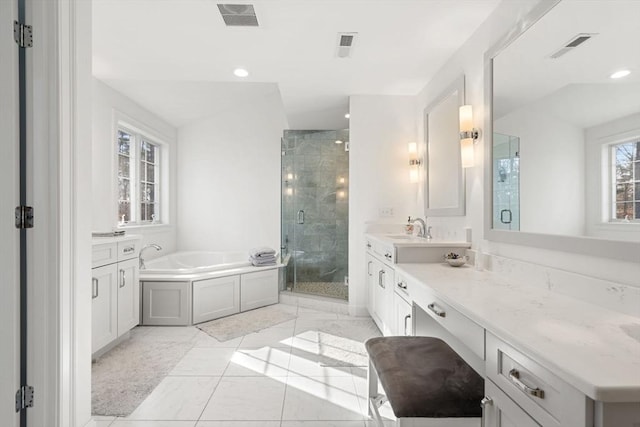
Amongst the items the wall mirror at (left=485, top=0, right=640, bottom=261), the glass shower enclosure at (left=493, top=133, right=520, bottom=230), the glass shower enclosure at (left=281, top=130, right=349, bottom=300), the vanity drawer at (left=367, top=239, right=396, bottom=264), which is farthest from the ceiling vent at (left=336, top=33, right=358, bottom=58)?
the glass shower enclosure at (left=281, top=130, right=349, bottom=300)

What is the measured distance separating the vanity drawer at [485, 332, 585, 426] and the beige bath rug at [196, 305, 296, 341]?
8.05 ft

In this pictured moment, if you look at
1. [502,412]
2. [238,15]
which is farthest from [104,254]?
[502,412]

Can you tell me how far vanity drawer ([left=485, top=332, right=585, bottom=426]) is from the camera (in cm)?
67

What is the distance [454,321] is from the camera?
1206 mm

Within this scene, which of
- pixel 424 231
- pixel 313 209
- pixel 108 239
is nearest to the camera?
pixel 108 239

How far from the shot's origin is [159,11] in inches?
76.9

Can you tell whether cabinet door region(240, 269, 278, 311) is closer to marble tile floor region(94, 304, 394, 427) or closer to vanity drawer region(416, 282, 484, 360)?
marble tile floor region(94, 304, 394, 427)

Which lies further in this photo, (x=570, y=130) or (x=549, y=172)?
(x=549, y=172)

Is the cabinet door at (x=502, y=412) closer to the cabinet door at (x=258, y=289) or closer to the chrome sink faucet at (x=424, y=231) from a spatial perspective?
the chrome sink faucet at (x=424, y=231)

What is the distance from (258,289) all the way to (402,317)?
2081mm

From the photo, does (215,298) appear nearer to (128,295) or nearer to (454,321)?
(128,295)
